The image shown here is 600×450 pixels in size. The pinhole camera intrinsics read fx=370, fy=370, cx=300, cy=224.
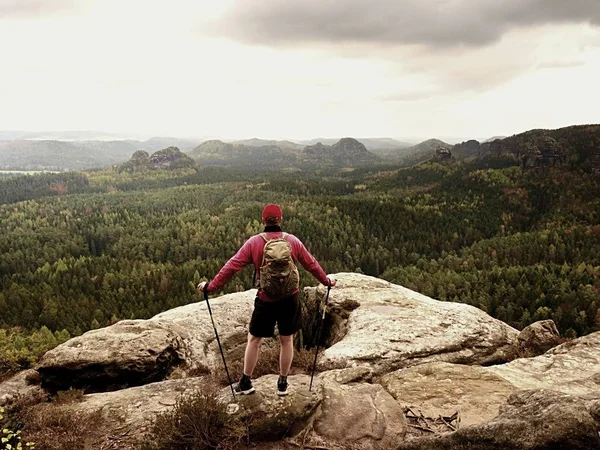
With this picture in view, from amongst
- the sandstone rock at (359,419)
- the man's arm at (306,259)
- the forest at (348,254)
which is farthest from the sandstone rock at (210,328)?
the man's arm at (306,259)

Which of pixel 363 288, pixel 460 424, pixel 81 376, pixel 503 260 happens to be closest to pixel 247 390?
pixel 460 424

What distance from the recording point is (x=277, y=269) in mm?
9828

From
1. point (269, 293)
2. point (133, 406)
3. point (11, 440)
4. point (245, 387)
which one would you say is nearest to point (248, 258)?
point (269, 293)

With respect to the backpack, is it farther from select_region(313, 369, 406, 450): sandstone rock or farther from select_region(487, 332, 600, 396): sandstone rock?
select_region(487, 332, 600, 396): sandstone rock

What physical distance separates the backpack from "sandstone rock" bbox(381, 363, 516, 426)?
19.2 ft

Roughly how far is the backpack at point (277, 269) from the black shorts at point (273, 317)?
337 millimetres

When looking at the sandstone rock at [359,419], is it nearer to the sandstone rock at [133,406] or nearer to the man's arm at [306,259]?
the man's arm at [306,259]

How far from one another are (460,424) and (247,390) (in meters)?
6.19

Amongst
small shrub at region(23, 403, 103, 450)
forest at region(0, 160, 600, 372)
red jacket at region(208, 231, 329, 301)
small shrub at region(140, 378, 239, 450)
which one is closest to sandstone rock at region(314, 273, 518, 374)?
small shrub at region(140, 378, 239, 450)

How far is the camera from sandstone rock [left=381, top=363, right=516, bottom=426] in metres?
11.4

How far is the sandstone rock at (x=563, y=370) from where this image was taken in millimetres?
13812

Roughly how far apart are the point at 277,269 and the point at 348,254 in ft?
359

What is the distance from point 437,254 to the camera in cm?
12394

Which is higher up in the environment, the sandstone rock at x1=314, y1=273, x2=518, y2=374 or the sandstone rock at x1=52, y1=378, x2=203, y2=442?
the sandstone rock at x1=52, y1=378, x2=203, y2=442
